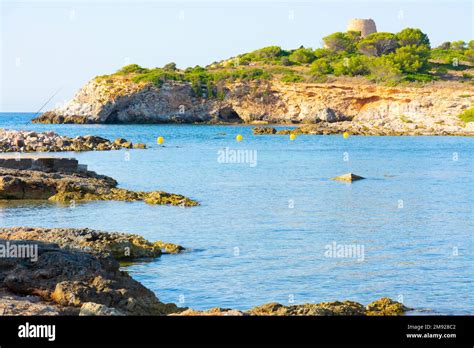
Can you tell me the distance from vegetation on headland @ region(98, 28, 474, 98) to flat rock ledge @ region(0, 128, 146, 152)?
1700 inches

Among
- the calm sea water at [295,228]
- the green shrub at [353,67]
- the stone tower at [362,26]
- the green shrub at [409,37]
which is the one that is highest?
the stone tower at [362,26]

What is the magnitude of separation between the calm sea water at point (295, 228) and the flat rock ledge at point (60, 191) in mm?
905

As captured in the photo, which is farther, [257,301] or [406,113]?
[406,113]

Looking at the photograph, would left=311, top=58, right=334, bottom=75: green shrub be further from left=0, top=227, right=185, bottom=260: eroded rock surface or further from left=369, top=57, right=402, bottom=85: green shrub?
left=0, top=227, right=185, bottom=260: eroded rock surface

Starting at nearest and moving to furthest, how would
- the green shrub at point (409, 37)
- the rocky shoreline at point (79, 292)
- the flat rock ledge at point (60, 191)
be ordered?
the rocky shoreline at point (79, 292), the flat rock ledge at point (60, 191), the green shrub at point (409, 37)

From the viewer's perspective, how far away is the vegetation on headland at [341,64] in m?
91.1

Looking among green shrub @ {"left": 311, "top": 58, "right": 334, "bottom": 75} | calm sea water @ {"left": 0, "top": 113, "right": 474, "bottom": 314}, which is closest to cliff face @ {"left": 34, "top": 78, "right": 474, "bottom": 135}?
green shrub @ {"left": 311, "top": 58, "right": 334, "bottom": 75}

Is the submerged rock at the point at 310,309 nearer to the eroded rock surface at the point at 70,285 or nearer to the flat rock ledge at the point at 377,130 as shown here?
the eroded rock surface at the point at 70,285

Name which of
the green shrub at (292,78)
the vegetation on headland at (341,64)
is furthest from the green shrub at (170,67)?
the green shrub at (292,78)

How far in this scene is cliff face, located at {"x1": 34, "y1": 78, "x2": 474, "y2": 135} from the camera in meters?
82.0

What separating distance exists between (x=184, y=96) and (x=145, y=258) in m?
83.8
